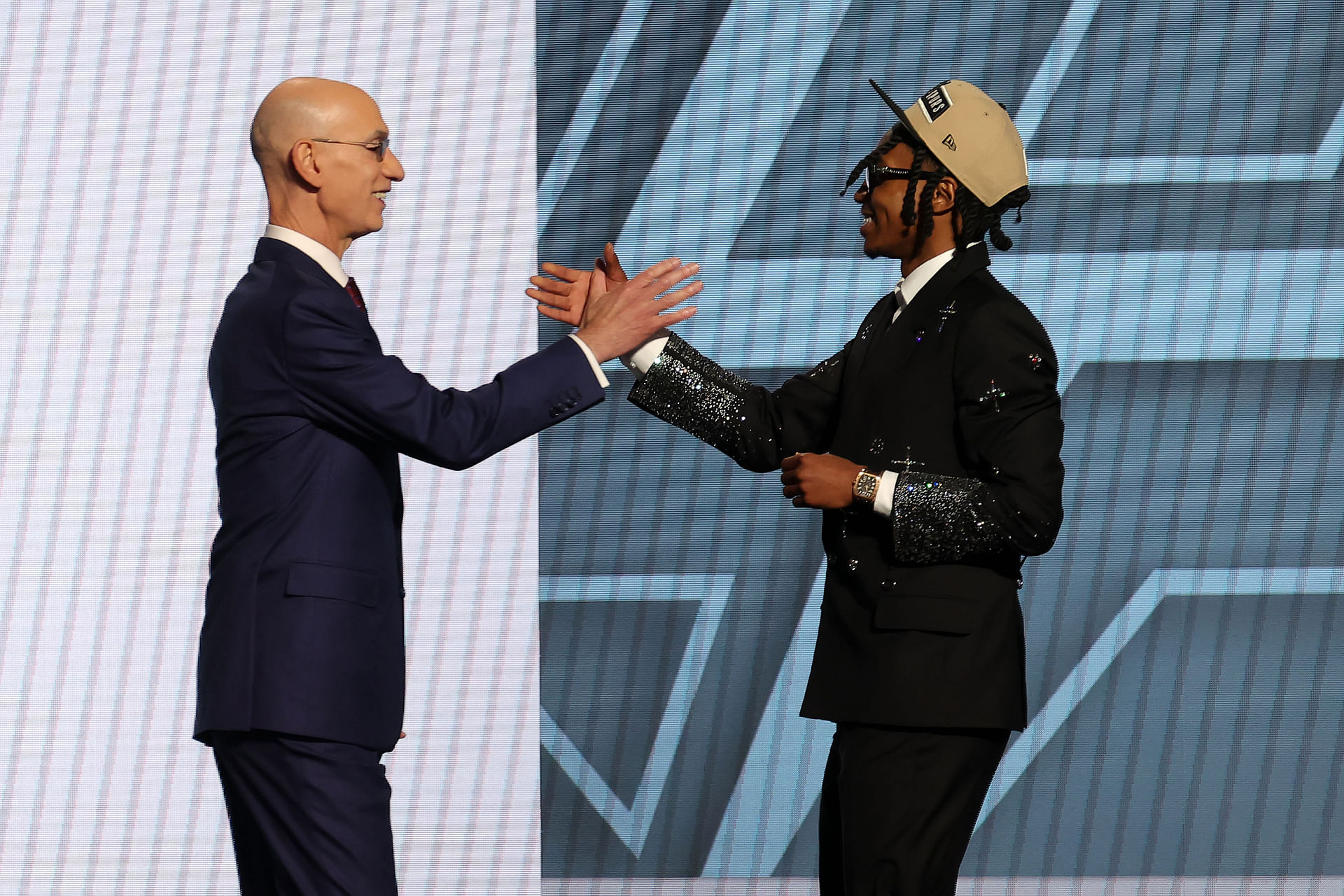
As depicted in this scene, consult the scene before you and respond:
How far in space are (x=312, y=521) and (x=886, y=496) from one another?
66 centimetres

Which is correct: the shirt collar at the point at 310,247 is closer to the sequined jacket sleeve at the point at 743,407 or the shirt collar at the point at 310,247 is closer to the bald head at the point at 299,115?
the bald head at the point at 299,115

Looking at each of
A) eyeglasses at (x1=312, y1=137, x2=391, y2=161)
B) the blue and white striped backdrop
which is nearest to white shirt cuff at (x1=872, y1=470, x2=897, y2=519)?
eyeglasses at (x1=312, y1=137, x2=391, y2=161)

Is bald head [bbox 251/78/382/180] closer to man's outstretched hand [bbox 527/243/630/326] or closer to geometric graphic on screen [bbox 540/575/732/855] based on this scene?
man's outstretched hand [bbox 527/243/630/326]

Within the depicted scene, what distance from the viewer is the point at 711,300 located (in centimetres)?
299

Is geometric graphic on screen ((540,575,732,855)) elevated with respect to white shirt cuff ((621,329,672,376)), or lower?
lower

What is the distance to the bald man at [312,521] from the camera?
1541 mm

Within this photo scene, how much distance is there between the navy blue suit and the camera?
60.7 inches

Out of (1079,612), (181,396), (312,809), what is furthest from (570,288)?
(1079,612)

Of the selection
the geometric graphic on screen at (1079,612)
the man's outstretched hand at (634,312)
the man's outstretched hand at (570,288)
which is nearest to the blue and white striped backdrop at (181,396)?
the geometric graphic on screen at (1079,612)

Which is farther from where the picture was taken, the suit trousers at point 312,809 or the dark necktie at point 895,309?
the dark necktie at point 895,309

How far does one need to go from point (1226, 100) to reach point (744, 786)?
1.77m

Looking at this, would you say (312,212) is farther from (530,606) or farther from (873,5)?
(873,5)

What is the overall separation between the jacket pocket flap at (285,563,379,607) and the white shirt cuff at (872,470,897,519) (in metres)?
0.59

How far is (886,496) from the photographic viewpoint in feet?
5.52
